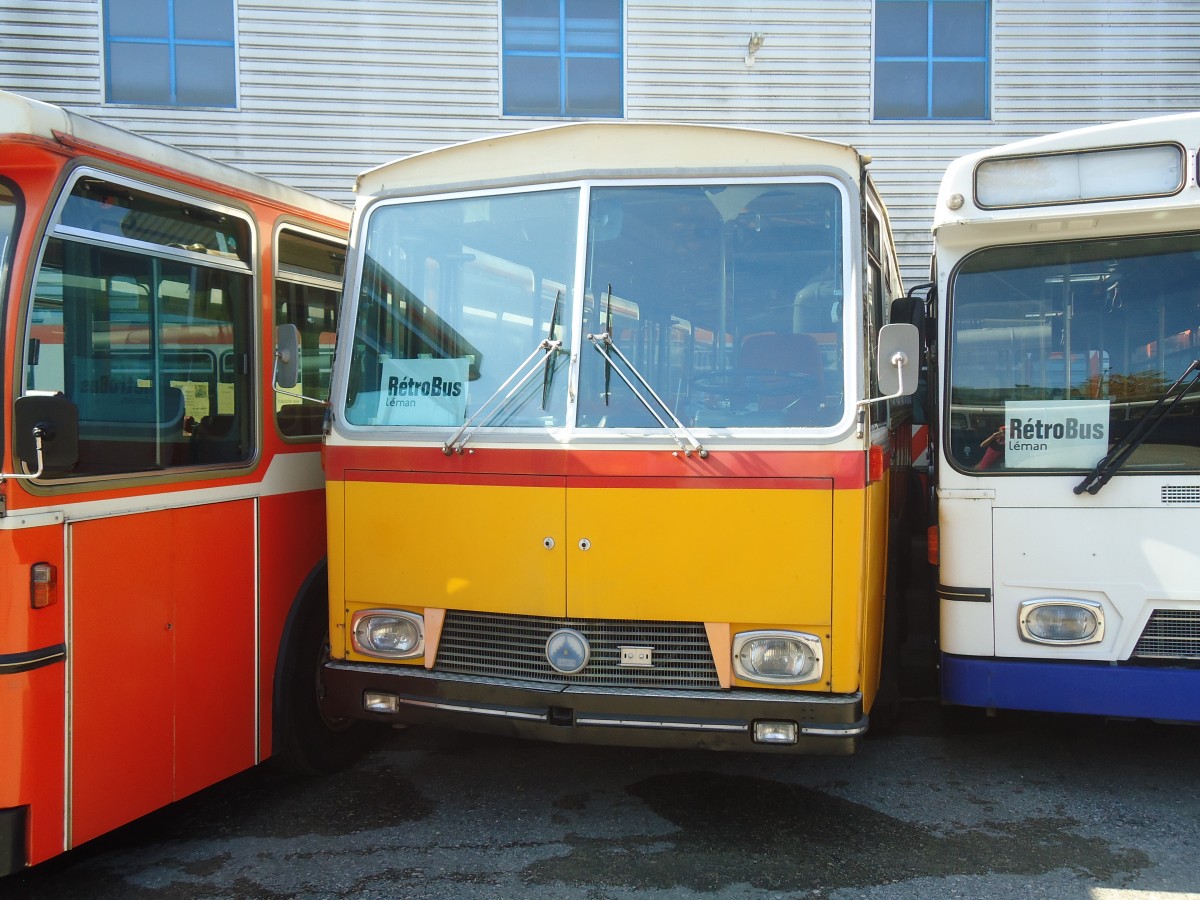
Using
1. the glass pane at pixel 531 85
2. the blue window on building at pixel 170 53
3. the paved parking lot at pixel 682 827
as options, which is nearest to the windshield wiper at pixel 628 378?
the paved parking lot at pixel 682 827

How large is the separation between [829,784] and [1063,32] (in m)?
9.43

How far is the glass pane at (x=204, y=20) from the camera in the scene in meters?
10.6

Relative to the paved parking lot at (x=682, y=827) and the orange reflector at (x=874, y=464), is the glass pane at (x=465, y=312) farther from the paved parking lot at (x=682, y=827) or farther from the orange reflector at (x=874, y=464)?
the paved parking lot at (x=682, y=827)

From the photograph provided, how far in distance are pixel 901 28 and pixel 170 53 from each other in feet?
25.6

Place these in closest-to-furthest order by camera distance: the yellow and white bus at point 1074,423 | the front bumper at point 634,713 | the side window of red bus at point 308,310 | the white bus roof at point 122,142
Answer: the white bus roof at point 122,142, the front bumper at point 634,713, the yellow and white bus at point 1074,423, the side window of red bus at point 308,310

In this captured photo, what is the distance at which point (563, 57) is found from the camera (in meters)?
10.8

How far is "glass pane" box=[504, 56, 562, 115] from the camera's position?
35.3 ft

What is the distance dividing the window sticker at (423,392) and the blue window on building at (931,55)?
8383mm

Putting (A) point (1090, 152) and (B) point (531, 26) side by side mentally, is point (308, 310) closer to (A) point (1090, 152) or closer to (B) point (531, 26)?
(A) point (1090, 152)

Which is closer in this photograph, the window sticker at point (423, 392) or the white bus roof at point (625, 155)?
the white bus roof at point (625, 155)

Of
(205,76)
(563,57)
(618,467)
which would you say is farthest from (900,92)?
(618,467)

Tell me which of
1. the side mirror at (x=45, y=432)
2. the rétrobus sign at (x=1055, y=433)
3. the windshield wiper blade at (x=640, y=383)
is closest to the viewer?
the side mirror at (x=45, y=432)

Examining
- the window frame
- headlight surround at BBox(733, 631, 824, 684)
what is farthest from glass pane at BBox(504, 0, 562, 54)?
headlight surround at BBox(733, 631, 824, 684)

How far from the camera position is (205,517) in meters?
3.90
